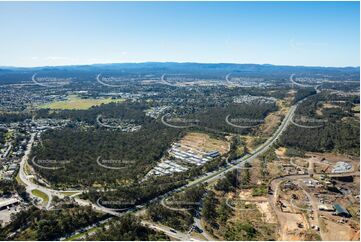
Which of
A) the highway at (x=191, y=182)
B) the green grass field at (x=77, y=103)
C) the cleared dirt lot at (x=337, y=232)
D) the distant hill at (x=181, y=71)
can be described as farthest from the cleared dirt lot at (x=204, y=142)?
the distant hill at (x=181, y=71)

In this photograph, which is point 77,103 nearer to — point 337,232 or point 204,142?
point 204,142

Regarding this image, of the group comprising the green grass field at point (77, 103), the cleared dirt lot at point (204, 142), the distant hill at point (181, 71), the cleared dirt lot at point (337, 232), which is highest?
the distant hill at point (181, 71)

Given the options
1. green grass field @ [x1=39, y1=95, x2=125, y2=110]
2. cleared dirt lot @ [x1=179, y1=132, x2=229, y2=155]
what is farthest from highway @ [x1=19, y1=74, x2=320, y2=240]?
green grass field @ [x1=39, y1=95, x2=125, y2=110]

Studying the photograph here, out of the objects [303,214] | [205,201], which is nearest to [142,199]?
[205,201]

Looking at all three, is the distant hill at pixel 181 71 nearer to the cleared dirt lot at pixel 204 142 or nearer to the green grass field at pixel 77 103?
the green grass field at pixel 77 103

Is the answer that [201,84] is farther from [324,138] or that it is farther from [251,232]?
[251,232]

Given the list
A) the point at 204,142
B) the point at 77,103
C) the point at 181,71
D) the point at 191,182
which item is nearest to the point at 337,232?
the point at 191,182

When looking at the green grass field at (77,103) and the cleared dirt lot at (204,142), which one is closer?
the cleared dirt lot at (204,142)

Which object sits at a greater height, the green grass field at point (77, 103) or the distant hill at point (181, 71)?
the distant hill at point (181, 71)

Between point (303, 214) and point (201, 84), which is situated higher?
point (201, 84)
